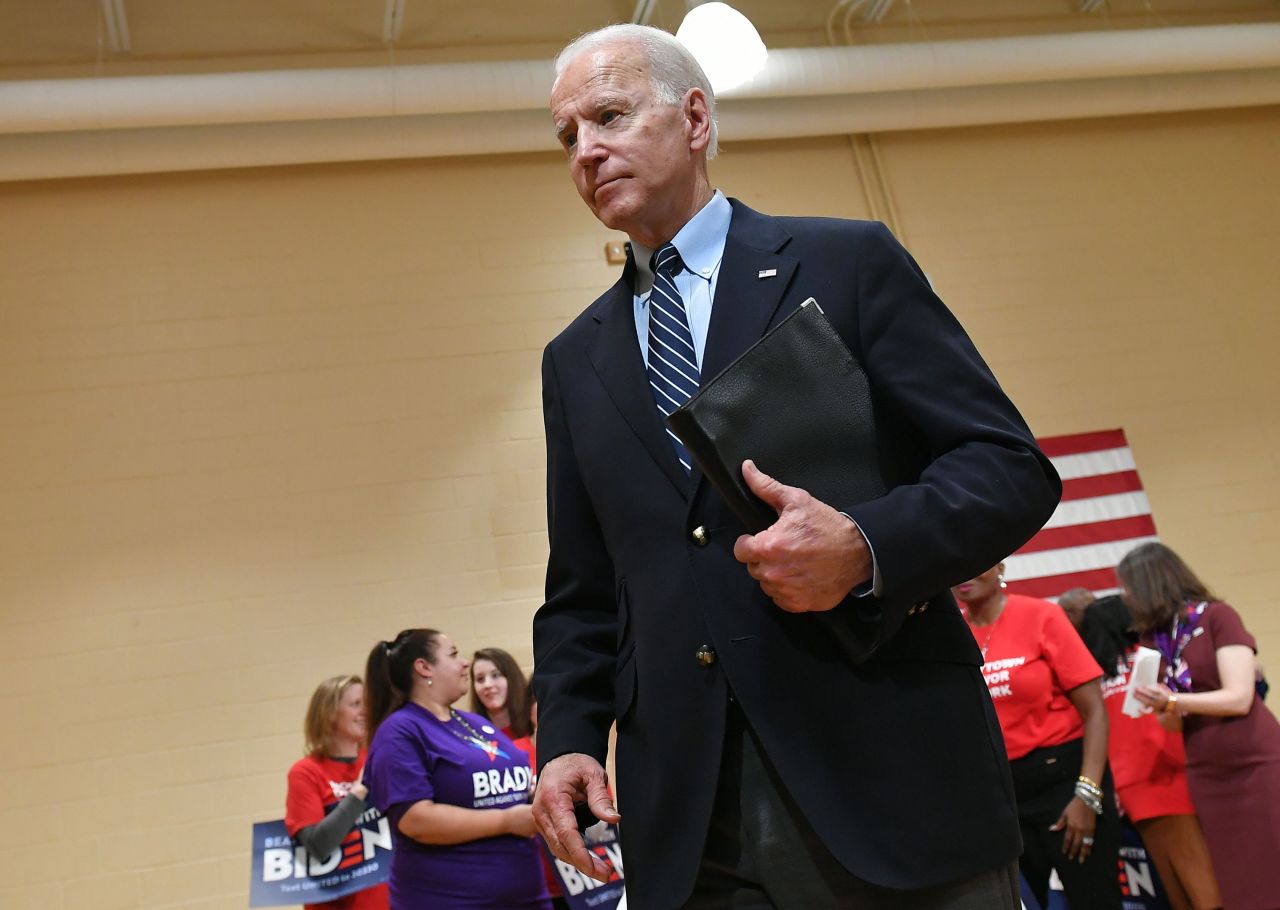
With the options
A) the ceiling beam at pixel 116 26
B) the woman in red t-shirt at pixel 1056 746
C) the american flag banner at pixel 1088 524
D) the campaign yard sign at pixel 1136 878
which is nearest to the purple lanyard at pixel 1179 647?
the woman in red t-shirt at pixel 1056 746

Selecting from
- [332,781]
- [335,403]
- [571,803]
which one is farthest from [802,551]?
[335,403]

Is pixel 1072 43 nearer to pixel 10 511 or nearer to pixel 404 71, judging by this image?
pixel 404 71

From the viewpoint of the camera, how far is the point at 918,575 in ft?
3.82

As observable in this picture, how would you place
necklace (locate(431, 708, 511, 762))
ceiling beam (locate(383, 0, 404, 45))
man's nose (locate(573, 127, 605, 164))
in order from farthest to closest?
ceiling beam (locate(383, 0, 404, 45)), necklace (locate(431, 708, 511, 762)), man's nose (locate(573, 127, 605, 164))

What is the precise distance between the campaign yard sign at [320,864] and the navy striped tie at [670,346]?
3.24 m

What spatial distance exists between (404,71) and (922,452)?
5191 millimetres

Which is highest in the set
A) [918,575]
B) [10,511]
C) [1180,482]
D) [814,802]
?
[10,511]

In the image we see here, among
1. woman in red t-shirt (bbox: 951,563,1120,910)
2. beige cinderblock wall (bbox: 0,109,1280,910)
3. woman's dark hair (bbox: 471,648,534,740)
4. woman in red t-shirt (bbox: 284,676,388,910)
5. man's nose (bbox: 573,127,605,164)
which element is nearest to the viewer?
man's nose (bbox: 573,127,605,164)

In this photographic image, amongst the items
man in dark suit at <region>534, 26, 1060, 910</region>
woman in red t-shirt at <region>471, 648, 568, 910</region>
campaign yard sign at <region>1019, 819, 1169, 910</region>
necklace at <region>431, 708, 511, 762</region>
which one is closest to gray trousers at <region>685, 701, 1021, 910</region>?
man in dark suit at <region>534, 26, 1060, 910</region>

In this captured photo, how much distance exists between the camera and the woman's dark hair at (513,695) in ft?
17.1

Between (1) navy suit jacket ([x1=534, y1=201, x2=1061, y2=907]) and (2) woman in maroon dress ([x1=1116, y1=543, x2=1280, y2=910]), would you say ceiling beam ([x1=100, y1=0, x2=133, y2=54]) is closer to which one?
(2) woman in maroon dress ([x1=1116, y1=543, x2=1280, y2=910])

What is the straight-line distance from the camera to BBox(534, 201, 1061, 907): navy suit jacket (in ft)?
3.86

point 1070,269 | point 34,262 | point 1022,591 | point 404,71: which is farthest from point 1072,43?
point 34,262

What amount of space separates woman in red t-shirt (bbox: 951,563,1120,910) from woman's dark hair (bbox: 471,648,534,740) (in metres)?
1.99
